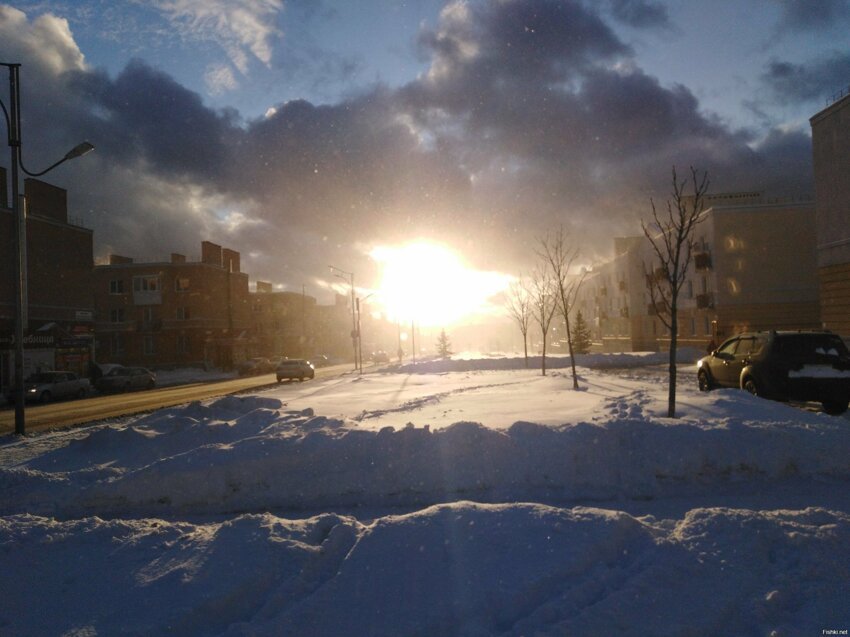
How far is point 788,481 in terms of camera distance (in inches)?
253

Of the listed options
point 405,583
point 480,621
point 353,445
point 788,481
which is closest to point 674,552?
point 480,621

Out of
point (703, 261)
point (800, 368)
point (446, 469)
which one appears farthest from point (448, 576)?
point (703, 261)

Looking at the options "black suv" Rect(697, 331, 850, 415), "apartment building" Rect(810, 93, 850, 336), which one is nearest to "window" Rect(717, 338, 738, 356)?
"black suv" Rect(697, 331, 850, 415)

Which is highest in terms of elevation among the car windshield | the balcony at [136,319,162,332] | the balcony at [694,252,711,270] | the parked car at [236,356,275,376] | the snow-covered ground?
the balcony at [694,252,711,270]

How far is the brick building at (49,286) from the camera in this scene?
113 ft

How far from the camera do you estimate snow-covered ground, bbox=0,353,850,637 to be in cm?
328

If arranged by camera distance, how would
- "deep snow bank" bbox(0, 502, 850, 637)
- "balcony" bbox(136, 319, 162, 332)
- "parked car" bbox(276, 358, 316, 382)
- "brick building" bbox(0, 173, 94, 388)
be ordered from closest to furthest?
"deep snow bank" bbox(0, 502, 850, 637) → "brick building" bbox(0, 173, 94, 388) → "parked car" bbox(276, 358, 316, 382) → "balcony" bbox(136, 319, 162, 332)

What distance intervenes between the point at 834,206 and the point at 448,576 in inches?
1005

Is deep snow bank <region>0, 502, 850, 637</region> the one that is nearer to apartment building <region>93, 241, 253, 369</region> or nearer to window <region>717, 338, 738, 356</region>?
window <region>717, 338, 738, 356</region>

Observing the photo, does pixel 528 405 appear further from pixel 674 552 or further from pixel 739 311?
pixel 739 311

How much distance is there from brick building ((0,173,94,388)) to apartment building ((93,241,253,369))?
1261cm

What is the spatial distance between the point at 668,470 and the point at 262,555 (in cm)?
494

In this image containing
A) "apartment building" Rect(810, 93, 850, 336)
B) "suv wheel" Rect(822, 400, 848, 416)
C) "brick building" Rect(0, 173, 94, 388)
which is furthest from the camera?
"brick building" Rect(0, 173, 94, 388)

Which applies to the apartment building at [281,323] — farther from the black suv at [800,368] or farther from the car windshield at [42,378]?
the black suv at [800,368]
